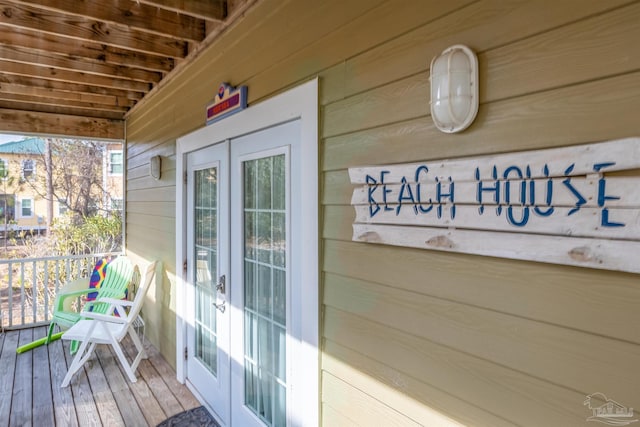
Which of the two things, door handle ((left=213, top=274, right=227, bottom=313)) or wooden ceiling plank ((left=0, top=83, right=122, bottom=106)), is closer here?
door handle ((left=213, top=274, right=227, bottom=313))

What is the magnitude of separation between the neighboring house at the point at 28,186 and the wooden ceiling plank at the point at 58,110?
12.6ft

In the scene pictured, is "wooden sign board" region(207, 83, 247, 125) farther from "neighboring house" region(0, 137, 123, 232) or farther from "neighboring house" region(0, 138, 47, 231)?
"neighboring house" region(0, 138, 47, 231)

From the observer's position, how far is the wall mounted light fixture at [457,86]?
1027 millimetres

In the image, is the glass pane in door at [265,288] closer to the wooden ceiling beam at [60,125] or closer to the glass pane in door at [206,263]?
the glass pane in door at [206,263]

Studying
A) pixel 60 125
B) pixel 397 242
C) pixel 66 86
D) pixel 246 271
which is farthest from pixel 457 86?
pixel 60 125

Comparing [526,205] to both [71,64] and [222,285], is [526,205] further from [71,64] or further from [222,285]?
[71,64]

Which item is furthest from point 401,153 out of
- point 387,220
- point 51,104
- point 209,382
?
point 51,104

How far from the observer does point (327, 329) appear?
62.9 inches

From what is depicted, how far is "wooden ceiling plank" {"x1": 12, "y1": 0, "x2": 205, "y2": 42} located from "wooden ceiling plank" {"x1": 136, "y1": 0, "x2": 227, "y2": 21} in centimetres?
35

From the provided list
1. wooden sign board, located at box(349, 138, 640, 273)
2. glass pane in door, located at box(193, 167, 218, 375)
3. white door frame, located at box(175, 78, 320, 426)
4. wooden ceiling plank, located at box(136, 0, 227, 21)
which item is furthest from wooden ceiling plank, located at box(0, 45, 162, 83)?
wooden sign board, located at box(349, 138, 640, 273)

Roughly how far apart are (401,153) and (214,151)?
1.74 meters

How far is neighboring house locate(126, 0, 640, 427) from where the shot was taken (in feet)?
2.77

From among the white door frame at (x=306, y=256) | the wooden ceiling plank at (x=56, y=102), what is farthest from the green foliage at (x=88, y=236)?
the white door frame at (x=306, y=256)

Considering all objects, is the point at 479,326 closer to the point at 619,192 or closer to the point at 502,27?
the point at 619,192
